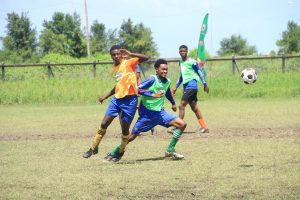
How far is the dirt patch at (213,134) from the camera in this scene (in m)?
12.6

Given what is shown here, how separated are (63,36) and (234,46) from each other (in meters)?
25.1

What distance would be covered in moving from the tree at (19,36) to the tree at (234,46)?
84.5 ft

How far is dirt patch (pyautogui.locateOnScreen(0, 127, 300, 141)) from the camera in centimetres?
1264

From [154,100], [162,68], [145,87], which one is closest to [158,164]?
[154,100]

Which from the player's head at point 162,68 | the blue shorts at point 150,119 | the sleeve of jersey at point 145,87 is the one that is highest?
the player's head at point 162,68

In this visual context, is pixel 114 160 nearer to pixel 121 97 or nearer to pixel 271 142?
pixel 121 97

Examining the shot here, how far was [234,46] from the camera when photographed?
7412 centimetres

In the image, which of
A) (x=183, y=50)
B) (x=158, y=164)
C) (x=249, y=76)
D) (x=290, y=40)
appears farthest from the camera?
(x=290, y=40)

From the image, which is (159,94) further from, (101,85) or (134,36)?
(134,36)

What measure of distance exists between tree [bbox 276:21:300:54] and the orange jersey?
50703 millimetres

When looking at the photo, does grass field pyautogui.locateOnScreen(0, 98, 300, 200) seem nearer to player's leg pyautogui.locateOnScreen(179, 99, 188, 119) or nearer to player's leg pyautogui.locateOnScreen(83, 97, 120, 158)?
player's leg pyautogui.locateOnScreen(83, 97, 120, 158)

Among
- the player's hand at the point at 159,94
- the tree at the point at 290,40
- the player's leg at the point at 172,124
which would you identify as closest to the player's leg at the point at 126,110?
the player's hand at the point at 159,94

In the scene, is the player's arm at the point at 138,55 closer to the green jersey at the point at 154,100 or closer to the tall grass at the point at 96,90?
the green jersey at the point at 154,100

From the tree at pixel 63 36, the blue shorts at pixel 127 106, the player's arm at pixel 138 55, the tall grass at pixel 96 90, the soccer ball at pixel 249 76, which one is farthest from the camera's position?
the tree at pixel 63 36
